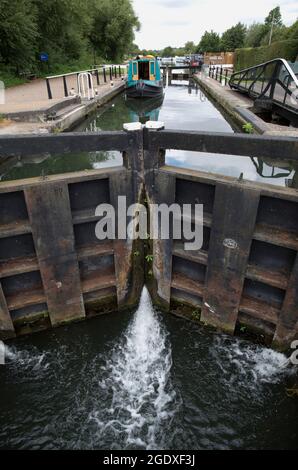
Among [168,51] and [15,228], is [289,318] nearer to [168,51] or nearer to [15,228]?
[15,228]

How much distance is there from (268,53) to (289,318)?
37736mm

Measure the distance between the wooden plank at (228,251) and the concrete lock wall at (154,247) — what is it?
16 millimetres

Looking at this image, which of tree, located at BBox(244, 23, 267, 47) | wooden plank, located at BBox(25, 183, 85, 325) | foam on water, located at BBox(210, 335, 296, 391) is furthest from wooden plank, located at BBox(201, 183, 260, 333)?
tree, located at BBox(244, 23, 267, 47)

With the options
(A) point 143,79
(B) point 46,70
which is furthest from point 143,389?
(B) point 46,70

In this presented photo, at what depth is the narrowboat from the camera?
2542cm

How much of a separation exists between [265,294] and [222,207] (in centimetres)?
185

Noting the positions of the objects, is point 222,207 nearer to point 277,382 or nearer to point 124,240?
point 124,240

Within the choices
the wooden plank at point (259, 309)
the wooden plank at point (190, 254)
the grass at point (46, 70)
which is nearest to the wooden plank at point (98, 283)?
the wooden plank at point (190, 254)

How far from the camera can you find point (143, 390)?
5.04 m

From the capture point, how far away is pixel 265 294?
18.0 feet

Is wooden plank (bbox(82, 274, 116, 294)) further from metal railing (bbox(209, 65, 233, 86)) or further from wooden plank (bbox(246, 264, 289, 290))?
metal railing (bbox(209, 65, 233, 86))

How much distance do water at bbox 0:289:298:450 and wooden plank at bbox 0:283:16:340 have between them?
232mm

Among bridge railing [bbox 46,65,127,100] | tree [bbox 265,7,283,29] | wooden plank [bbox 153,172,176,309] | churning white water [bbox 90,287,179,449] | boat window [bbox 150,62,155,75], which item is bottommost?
churning white water [bbox 90,287,179,449]

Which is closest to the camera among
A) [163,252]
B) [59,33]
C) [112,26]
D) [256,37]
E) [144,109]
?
[163,252]
